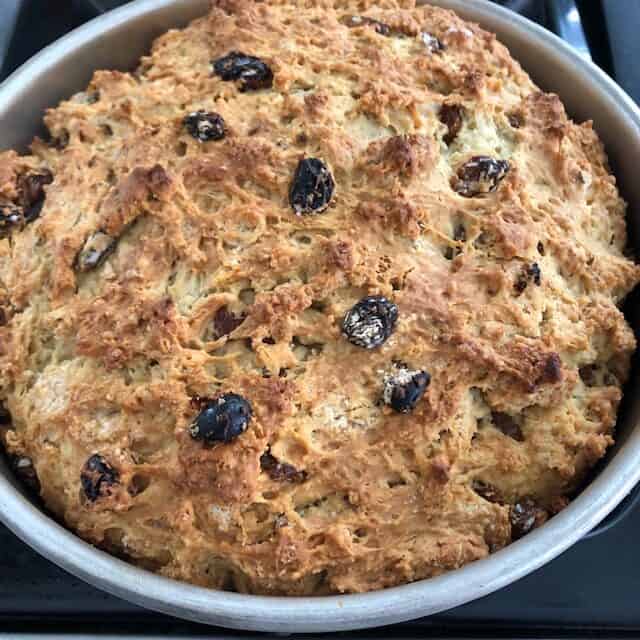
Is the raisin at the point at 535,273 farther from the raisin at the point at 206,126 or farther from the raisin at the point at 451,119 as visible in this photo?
the raisin at the point at 206,126

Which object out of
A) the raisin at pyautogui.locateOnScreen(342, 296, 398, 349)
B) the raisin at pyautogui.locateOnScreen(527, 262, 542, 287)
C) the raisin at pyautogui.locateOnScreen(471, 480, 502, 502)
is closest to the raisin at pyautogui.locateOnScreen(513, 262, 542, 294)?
the raisin at pyautogui.locateOnScreen(527, 262, 542, 287)

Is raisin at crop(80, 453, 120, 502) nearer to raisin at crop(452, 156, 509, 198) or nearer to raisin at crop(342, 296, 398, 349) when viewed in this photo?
raisin at crop(342, 296, 398, 349)

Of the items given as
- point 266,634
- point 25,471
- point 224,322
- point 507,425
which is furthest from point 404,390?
point 25,471

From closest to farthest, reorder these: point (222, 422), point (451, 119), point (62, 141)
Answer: point (222, 422) < point (451, 119) < point (62, 141)

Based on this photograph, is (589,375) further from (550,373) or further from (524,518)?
(524,518)

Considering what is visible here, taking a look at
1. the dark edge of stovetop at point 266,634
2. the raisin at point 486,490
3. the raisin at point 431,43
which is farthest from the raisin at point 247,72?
the dark edge of stovetop at point 266,634

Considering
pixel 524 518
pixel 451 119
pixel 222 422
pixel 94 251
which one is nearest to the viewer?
pixel 222 422
